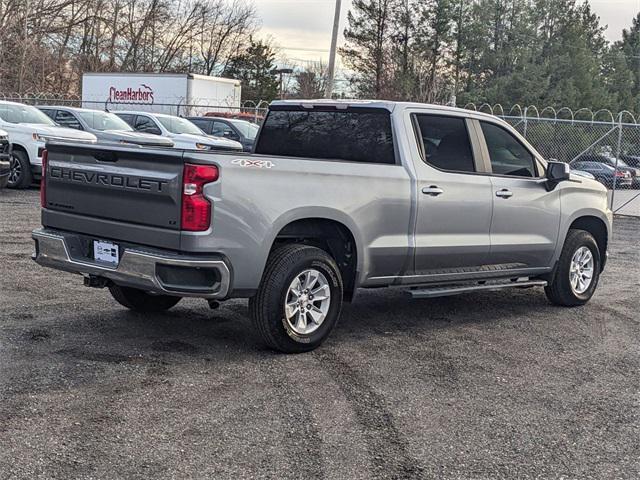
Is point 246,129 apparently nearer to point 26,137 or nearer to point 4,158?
point 26,137

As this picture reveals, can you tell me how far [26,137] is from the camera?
16.1m

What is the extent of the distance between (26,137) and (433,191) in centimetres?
1128

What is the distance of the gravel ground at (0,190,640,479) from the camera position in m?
4.30

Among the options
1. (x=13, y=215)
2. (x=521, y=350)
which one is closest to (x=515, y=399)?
(x=521, y=350)

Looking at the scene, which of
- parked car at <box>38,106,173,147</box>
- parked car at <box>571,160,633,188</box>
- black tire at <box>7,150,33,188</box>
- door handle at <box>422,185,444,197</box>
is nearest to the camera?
door handle at <box>422,185,444,197</box>

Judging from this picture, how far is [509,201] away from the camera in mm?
7629

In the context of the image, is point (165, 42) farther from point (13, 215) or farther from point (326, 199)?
point (326, 199)

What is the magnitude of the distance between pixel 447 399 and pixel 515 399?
1.48 feet

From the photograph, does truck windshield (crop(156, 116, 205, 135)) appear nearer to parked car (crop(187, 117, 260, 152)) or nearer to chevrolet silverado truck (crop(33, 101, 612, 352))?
parked car (crop(187, 117, 260, 152))

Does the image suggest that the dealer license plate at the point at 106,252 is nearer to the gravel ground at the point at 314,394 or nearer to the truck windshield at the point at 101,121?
the gravel ground at the point at 314,394

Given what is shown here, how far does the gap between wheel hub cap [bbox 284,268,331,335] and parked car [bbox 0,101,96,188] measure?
429 inches

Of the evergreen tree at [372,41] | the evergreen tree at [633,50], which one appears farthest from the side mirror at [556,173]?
the evergreen tree at [633,50]

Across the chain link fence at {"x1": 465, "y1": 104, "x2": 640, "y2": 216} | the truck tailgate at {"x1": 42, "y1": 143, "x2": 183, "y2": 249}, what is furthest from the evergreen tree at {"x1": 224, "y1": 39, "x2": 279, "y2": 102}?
the truck tailgate at {"x1": 42, "y1": 143, "x2": 183, "y2": 249}

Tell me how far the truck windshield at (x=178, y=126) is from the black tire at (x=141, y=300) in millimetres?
13743
